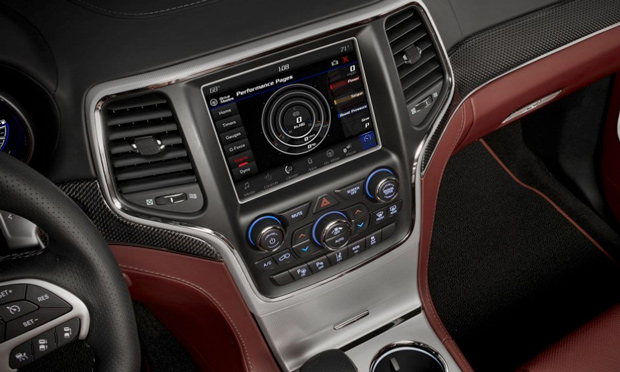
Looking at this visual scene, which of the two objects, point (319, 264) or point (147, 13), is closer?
point (147, 13)

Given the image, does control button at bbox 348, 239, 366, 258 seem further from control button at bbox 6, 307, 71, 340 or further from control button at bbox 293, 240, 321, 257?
control button at bbox 6, 307, 71, 340

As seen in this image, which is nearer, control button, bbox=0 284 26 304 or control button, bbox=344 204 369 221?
control button, bbox=0 284 26 304

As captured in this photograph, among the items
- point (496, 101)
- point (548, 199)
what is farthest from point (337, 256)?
point (548, 199)

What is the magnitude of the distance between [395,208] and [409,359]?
1.16 ft

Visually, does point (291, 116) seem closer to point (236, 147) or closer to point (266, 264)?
point (236, 147)

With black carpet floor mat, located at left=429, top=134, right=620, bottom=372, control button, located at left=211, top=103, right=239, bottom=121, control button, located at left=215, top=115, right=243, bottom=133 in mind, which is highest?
control button, located at left=211, top=103, right=239, bottom=121

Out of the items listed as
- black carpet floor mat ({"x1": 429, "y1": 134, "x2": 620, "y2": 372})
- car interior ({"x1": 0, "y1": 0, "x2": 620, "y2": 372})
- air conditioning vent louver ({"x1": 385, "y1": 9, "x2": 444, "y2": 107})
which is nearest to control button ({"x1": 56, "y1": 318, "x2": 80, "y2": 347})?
car interior ({"x1": 0, "y1": 0, "x2": 620, "y2": 372})

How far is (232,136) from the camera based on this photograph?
1.06 m

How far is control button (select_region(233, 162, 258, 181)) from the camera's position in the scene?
1.09 metres

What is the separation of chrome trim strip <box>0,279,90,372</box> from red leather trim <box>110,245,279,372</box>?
27 centimetres

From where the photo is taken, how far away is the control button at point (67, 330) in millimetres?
866

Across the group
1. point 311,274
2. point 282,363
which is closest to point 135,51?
point 311,274

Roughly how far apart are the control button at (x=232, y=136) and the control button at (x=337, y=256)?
0.32 m

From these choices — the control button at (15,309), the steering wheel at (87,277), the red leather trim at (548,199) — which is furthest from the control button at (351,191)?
the red leather trim at (548,199)
